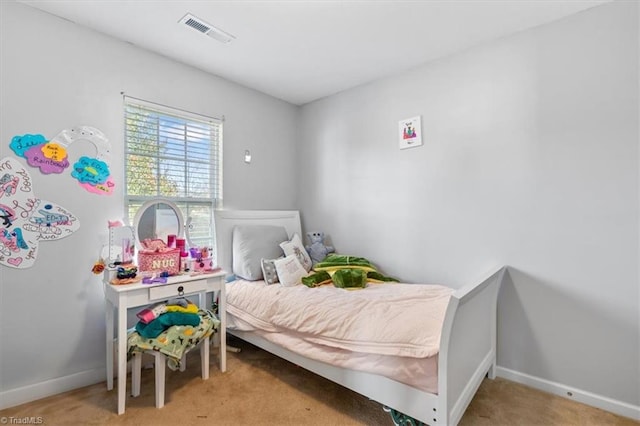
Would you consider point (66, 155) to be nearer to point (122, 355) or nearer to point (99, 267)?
point (99, 267)

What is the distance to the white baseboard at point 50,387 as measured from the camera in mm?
1812

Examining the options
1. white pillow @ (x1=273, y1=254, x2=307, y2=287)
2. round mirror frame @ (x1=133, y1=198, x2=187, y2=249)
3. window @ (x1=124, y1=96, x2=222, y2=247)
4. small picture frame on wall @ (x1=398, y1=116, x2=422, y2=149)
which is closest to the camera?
round mirror frame @ (x1=133, y1=198, x2=187, y2=249)

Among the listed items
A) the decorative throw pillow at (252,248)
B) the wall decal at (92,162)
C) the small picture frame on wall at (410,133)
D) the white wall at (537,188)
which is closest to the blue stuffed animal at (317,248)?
the decorative throw pillow at (252,248)

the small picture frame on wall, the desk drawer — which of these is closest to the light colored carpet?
the desk drawer

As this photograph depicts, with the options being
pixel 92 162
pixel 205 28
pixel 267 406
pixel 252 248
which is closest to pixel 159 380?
pixel 267 406

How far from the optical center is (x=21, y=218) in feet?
6.15

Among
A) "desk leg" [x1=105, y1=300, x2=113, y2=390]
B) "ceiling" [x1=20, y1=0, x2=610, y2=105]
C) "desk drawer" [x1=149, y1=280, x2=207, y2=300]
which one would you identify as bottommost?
"desk leg" [x1=105, y1=300, x2=113, y2=390]

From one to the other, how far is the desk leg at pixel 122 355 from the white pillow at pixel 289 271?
1095 millimetres

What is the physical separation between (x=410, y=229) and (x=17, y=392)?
298cm

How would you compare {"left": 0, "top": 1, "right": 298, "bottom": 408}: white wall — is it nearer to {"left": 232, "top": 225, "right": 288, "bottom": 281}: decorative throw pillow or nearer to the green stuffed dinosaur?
{"left": 232, "top": 225, "right": 288, "bottom": 281}: decorative throw pillow

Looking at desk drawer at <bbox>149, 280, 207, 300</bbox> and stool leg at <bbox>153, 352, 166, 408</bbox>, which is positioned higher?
desk drawer at <bbox>149, 280, 207, 300</bbox>

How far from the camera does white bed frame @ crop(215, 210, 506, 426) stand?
135 cm
